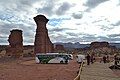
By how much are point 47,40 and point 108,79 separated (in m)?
60.0

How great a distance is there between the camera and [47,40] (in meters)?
76.3

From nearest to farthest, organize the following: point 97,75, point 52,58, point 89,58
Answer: point 97,75, point 89,58, point 52,58

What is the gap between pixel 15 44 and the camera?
75.2 meters

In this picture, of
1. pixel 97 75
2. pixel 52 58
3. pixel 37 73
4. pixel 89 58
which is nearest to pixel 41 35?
pixel 52 58

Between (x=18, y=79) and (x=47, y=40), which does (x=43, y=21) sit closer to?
(x=47, y=40)

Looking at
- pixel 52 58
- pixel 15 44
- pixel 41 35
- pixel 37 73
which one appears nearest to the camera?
pixel 37 73

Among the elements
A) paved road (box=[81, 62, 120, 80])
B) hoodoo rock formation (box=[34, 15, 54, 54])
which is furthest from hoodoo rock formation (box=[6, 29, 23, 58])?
paved road (box=[81, 62, 120, 80])

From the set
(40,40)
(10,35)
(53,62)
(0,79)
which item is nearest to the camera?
(0,79)

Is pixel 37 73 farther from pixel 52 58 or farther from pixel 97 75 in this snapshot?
pixel 52 58

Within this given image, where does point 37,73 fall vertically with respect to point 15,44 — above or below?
below

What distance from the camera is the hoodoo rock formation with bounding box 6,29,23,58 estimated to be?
74125 millimetres

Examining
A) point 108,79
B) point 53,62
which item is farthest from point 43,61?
point 108,79

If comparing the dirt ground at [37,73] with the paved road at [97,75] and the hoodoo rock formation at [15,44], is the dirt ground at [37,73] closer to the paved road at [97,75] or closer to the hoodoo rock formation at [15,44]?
the paved road at [97,75]

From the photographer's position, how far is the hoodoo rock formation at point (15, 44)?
7412 cm
